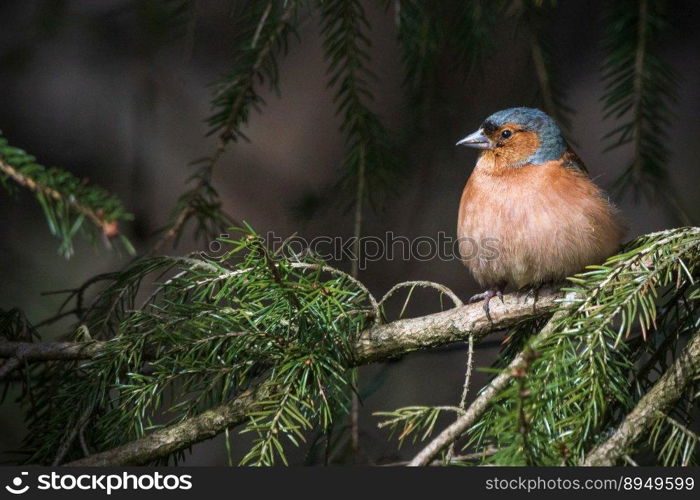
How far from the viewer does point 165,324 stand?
1923 millimetres

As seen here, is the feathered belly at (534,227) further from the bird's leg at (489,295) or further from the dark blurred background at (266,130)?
the dark blurred background at (266,130)

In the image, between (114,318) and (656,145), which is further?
(656,145)

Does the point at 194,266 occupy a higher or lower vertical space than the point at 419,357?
higher

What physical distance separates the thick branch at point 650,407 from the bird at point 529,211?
637 millimetres

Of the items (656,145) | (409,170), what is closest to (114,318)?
(409,170)

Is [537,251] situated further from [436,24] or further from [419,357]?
[419,357]

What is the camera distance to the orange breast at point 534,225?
8.32 ft

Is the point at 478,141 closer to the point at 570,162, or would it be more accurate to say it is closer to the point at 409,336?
the point at 570,162

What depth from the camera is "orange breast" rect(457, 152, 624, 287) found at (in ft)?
8.32

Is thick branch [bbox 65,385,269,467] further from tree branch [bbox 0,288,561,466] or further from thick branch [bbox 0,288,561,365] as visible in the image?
thick branch [bbox 0,288,561,365]

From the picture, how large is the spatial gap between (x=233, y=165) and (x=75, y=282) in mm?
1159

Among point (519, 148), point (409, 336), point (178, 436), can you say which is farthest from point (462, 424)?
point (519, 148)

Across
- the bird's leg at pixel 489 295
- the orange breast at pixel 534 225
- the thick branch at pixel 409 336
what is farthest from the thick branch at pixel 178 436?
the orange breast at pixel 534 225

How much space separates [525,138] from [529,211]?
0.39 m
